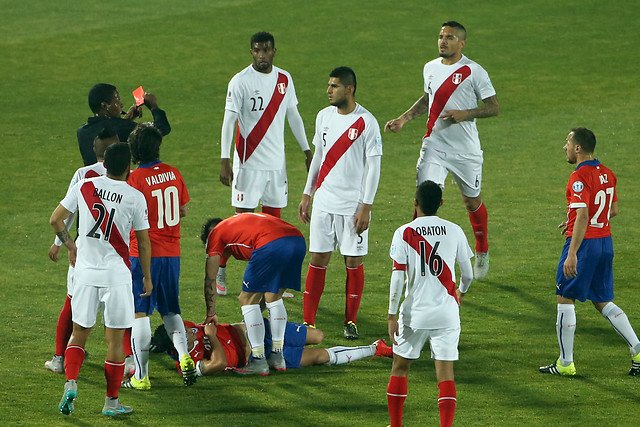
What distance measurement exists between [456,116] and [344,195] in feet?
5.67

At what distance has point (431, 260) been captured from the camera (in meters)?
8.31

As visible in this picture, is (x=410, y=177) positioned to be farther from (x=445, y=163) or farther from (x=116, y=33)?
(x=116, y=33)

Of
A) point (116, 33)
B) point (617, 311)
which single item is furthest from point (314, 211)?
point (116, 33)

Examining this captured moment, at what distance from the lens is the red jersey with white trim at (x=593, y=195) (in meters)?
9.62

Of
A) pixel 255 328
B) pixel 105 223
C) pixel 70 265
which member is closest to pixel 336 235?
pixel 255 328

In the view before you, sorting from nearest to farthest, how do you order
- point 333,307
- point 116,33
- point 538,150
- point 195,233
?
1. point 333,307
2. point 195,233
3. point 538,150
4. point 116,33

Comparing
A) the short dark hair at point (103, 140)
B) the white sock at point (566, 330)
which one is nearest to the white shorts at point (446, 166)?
the white sock at point (566, 330)

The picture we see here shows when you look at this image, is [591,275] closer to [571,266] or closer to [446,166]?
[571,266]

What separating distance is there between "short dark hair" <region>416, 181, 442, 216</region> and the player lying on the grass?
190 cm

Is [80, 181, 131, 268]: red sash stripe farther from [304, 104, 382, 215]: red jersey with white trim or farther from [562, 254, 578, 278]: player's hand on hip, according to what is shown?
[562, 254, 578, 278]: player's hand on hip

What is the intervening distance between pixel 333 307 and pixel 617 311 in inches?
120

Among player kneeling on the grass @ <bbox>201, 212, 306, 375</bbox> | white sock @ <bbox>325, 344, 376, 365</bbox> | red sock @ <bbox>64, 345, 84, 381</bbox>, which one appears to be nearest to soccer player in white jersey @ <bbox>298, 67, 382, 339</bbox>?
white sock @ <bbox>325, 344, 376, 365</bbox>

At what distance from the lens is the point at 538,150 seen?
18.0m

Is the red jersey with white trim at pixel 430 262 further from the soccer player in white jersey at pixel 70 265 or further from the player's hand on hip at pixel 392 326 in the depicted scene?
the soccer player in white jersey at pixel 70 265
